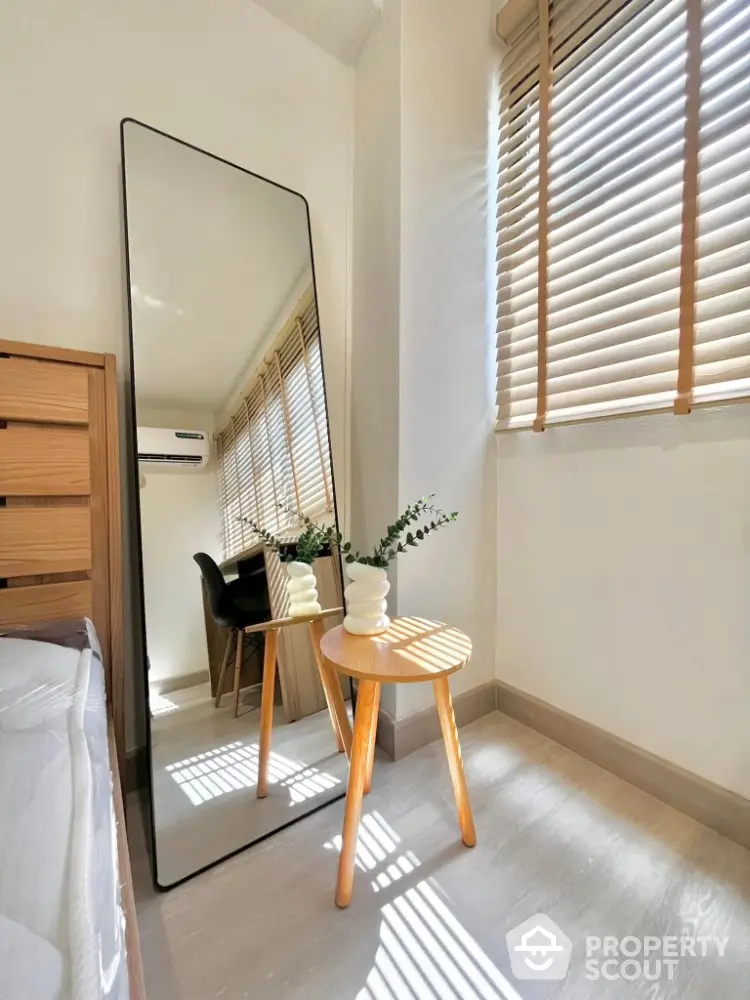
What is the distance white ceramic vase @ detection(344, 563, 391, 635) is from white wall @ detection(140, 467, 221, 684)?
0.46 metres

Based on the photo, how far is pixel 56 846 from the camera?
50 centimetres

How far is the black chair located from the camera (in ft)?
4.38

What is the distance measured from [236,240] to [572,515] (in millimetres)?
1493

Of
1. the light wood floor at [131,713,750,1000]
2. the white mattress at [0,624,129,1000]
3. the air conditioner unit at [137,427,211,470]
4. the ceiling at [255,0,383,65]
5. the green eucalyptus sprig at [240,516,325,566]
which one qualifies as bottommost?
the light wood floor at [131,713,750,1000]

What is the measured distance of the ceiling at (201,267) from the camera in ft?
4.24

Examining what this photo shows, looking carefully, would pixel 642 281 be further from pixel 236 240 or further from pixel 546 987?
pixel 546 987

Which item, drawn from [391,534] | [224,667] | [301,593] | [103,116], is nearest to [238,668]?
[224,667]

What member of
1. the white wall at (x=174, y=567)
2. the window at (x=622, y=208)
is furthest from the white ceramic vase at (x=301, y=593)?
the window at (x=622, y=208)

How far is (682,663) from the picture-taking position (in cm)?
126

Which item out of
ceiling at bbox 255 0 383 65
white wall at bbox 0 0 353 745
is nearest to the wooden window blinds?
white wall at bbox 0 0 353 745

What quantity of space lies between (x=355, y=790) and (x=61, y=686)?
0.66 metres

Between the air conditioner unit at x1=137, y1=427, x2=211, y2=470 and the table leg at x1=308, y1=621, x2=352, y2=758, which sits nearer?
the air conditioner unit at x1=137, y1=427, x2=211, y2=470

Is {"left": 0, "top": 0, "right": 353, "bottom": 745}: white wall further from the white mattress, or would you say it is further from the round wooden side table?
the round wooden side table

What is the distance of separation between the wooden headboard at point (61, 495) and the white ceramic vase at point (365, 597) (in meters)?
0.65
